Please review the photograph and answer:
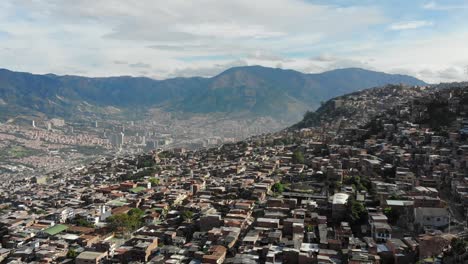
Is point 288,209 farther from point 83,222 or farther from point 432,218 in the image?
point 83,222

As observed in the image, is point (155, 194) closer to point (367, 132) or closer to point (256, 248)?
point (256, 248)

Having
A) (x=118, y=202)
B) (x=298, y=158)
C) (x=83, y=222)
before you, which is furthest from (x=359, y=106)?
(x=83, y=222)

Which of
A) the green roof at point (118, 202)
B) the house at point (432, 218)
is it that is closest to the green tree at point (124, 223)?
the green roof at point (118, 202)

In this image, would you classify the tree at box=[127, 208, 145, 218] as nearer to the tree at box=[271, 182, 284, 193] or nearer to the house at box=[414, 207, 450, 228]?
the tree at box=[271, 182, 284, 193]

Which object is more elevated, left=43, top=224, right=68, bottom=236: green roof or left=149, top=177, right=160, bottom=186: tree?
left=149, top=177, right=160, bottom=186: tree

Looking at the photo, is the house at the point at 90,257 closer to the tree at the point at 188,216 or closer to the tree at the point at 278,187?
the tree at the point at 188,216

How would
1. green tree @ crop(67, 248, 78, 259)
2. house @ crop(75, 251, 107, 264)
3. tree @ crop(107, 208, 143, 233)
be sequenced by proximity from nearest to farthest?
house @ crop(75, 251, 107, 264), green tree @ crop(67, 248, 78, 259), tree @ crop(107, 208, 143, 233)

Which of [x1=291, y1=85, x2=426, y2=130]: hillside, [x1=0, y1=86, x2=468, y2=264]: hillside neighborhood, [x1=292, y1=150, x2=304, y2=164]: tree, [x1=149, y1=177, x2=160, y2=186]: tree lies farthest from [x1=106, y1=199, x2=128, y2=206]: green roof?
[x1=291, y1=85, x2=426, y2=130]: hillside

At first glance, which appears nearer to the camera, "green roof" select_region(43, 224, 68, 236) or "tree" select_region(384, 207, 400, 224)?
"tree" select_region(384, 207, 400, 224)
